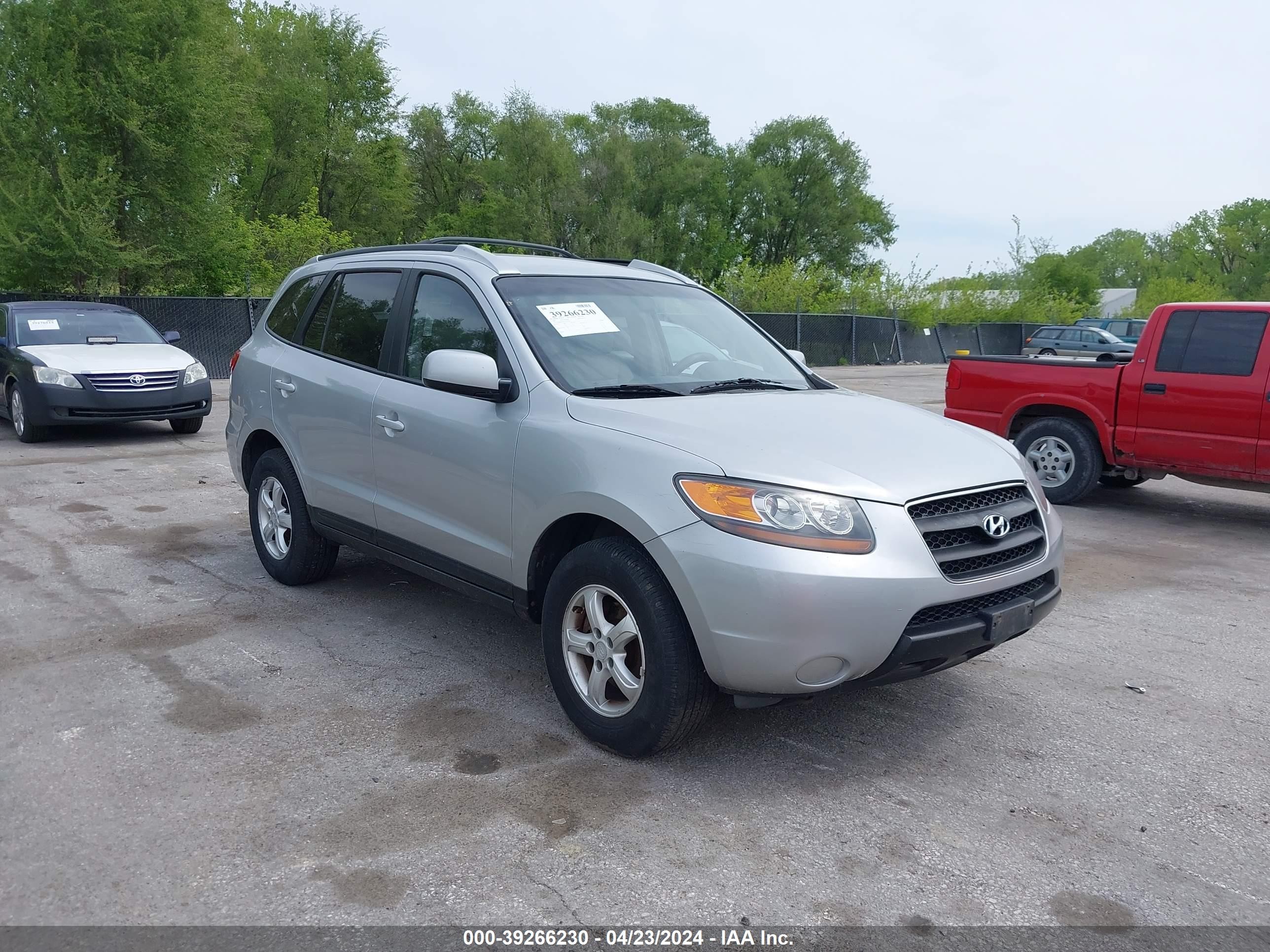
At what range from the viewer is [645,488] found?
3.44m

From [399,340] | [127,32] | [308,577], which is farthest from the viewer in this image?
[127,32]

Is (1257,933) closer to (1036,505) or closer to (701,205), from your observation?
(1036,505)

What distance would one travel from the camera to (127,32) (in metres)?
20.3

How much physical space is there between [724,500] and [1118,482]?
797 centimetres

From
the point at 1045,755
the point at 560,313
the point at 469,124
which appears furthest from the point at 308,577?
the point at 469,124

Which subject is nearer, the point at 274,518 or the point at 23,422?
the point at 274,518

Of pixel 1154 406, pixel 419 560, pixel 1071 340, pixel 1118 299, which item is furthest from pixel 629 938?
pixel 1118 299

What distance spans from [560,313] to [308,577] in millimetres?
2367

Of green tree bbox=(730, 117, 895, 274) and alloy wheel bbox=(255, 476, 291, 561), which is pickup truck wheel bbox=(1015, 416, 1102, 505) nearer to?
alloy wheel bbox=(255, 476, 291, 561)

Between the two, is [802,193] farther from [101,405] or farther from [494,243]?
[494,243]

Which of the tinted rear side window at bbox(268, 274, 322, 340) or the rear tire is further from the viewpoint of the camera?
the rear tire

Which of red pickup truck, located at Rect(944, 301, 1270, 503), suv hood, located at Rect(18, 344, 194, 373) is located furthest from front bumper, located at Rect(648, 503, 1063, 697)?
suv hood, located at Rect(18, 344, 194, 373)

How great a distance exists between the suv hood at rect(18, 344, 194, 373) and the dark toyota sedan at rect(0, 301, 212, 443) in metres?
0.01

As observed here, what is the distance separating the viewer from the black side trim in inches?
163
